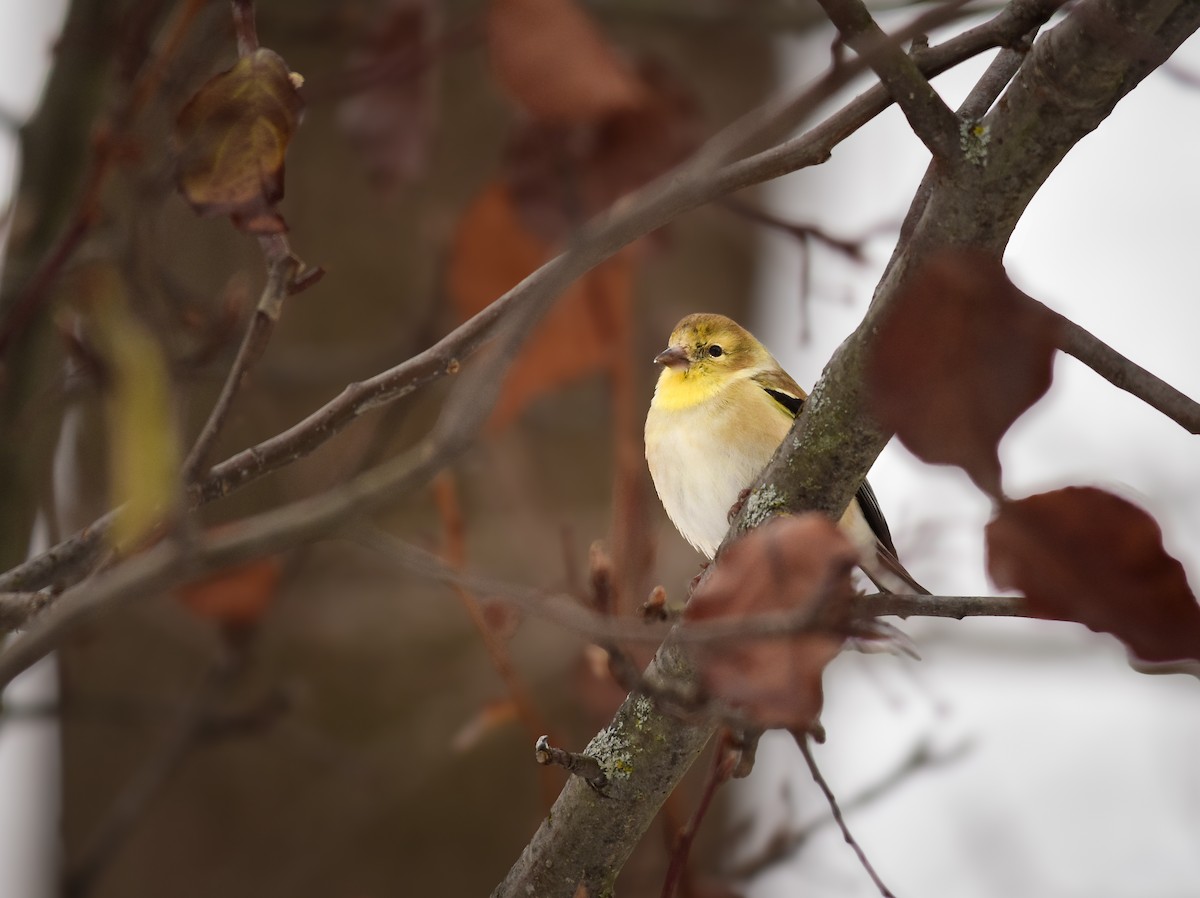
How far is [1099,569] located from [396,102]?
0.99 meters

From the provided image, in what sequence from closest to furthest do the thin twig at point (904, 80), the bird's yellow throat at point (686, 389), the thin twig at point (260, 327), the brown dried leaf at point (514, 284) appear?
1. the thin twig at point (904, 80)
2. the thin twig at point (260, 327)
3. the brown dried leaf at point (514, 284)
4. the bird's yellow throat at point (686, 389)

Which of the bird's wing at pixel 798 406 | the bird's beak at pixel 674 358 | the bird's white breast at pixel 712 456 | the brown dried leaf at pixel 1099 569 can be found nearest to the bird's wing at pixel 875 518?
the bird's wing at pixel 798 406

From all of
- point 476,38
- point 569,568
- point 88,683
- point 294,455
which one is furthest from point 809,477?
point 88,683

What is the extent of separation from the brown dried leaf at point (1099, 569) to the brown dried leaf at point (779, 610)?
79 mm

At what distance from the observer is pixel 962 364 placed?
50 cm

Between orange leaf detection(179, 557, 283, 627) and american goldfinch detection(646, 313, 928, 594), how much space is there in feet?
1.93

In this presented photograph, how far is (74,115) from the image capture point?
1251 millimetres

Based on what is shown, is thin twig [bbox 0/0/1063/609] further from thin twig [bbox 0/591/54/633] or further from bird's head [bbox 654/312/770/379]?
bird's head [bbox 654/312/770/379]

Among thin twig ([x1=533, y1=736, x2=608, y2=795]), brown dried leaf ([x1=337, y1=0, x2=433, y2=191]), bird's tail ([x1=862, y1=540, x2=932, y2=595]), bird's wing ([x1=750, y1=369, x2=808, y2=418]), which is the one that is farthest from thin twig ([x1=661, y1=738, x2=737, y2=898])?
bird's wing ([x1=750, y1=369, x2=808, y2=418])

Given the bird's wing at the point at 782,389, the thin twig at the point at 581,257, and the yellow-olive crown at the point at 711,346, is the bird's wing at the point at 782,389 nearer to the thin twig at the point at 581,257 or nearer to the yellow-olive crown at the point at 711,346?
the yellow-olive crown at the point at 711,346

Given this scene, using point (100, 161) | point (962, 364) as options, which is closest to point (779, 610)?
point (962, 364)

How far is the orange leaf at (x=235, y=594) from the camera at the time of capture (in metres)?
1.33

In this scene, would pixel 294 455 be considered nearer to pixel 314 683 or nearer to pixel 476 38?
pixel 476 38

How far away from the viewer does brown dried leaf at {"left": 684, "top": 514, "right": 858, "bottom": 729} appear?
489 mm
